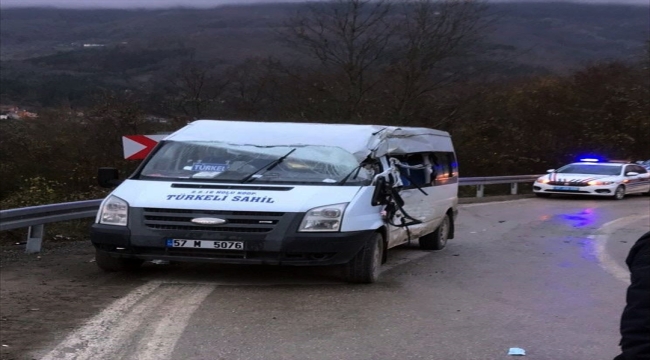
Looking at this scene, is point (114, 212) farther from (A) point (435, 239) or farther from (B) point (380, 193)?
(A) point (435, 239)

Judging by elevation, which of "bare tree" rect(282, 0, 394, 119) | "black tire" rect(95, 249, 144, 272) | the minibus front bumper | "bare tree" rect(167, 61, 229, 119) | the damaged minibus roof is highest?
"bare tree" rect(282, 0, 394, 119)

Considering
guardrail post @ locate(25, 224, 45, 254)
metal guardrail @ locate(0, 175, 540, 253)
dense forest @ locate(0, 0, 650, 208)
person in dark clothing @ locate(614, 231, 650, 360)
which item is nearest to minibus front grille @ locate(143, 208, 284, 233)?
metal guardrail @ locate(0, 175, 540, 253)

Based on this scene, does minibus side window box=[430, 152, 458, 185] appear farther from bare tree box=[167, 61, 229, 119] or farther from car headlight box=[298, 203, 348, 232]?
Answer: bare tree box=[167, 61, 229, 119]

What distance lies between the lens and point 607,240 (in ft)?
45.4

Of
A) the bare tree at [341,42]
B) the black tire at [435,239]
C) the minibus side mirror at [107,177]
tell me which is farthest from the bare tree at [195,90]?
the minibus side mirror at [107,177]

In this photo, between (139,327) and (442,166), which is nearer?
(139,327)

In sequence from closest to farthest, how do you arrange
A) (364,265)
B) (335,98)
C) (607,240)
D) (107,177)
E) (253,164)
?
(364,265)
(253,164)
(107,177)
(607,240)
(335,98)

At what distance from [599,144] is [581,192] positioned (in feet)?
55.9

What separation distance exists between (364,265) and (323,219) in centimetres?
73

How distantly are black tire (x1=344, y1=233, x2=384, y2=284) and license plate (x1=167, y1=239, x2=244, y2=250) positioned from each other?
3.87ft

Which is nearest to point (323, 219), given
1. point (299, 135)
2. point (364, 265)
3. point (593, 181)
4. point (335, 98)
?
point (364, 265)

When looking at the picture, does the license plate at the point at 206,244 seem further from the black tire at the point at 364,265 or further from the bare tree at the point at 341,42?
the bare tree at the point at 341,42

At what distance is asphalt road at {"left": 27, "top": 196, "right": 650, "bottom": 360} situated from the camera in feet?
19.3

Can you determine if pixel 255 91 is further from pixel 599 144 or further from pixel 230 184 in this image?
pixel 599 144
